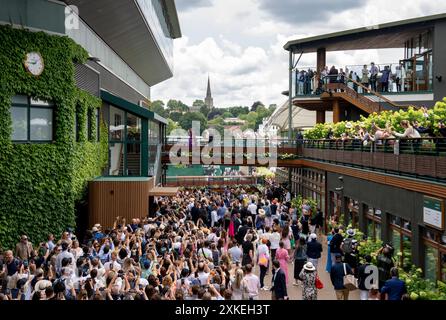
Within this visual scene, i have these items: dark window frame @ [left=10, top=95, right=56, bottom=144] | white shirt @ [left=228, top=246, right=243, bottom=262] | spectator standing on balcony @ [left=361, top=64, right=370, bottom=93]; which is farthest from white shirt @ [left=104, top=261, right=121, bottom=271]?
spectator standing on balcony @ [left=361, top=64, right=370, bottom=93]

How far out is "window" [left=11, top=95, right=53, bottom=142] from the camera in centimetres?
1956

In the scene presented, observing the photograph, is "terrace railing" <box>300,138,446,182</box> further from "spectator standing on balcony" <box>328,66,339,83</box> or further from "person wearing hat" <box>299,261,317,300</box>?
"spectator standing on balcony" <box>328,66,339,83</box>

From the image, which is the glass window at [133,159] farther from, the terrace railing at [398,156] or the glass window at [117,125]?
the terrace railing at [398,156]

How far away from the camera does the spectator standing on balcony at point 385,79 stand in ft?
114

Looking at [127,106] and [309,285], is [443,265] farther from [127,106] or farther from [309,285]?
[127,106]

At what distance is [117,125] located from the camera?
1152 inches

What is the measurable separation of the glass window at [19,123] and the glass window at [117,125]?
9285 millimetres

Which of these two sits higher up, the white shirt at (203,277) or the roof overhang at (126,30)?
the roof overhang at (126,30)

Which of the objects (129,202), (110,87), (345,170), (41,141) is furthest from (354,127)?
(110,87)

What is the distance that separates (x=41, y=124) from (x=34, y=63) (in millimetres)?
2301

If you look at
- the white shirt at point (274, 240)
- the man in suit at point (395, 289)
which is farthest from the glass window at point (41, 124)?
the man in suit at point (395, 289)

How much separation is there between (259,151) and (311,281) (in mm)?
23446

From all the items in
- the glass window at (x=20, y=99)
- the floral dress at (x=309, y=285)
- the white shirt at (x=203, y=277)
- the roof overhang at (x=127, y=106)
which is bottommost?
the floral dress at (x=309, y=285)
